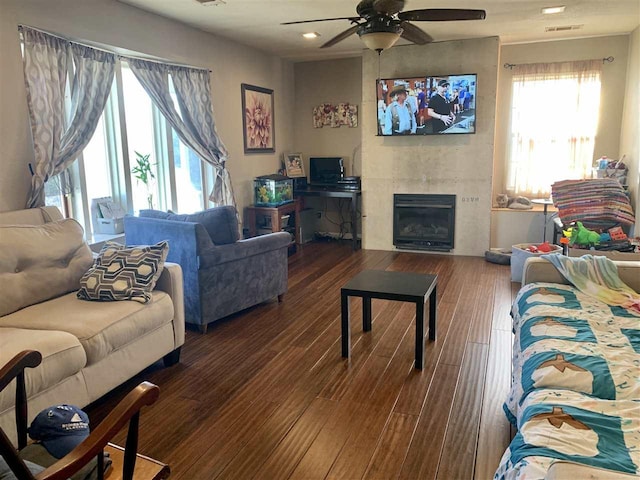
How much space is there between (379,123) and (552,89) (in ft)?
7.08

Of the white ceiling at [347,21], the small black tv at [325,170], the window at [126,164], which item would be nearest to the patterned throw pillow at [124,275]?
the window at [126,164]

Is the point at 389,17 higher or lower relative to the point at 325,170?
higher

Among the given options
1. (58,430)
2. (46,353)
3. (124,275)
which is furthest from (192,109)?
(58,430)

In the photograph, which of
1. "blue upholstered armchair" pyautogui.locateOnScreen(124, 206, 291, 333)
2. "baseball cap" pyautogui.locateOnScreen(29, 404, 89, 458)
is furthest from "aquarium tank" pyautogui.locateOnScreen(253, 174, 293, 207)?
"baseball cap" pyautogui.locateOnScreen(29, 404, 89, 458)

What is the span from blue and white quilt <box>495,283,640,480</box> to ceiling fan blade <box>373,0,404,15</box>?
73.5 inches

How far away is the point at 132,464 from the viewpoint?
1303 mm

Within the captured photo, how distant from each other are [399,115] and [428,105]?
0.37 meters

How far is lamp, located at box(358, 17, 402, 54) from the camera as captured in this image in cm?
301

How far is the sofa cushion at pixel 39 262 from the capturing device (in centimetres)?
266

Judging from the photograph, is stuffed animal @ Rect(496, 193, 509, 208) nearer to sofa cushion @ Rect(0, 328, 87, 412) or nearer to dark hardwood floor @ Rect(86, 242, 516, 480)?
dark hardwood floor @ Rect(86, 242, 516, 480)

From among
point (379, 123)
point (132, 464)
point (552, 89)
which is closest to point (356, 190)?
point (379, 123)

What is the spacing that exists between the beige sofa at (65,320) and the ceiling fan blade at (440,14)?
7.21 feet

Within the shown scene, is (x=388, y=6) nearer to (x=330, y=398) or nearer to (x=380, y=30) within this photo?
(x=380, y=30)

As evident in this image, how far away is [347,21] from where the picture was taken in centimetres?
479
